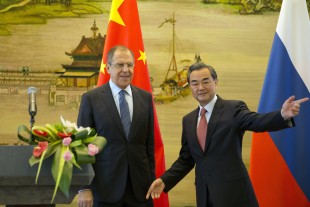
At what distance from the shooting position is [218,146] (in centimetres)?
260

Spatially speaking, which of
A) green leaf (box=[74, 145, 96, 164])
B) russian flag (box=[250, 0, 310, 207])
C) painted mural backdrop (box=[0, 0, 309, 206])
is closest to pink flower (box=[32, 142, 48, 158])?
green leaf (box=[74, 145, 96, 164])

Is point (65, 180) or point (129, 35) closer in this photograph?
point (65, 180)

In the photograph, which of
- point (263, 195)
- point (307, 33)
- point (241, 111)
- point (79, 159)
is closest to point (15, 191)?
point (79, 159)

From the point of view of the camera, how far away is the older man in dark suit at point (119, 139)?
8.57ft

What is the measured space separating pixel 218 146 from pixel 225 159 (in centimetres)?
8

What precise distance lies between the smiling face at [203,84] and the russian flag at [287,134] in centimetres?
105

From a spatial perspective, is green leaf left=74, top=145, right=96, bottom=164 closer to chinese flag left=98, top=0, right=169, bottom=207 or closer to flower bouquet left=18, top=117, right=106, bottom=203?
flower bouquet left=18, top=117, right=106, bottom=203

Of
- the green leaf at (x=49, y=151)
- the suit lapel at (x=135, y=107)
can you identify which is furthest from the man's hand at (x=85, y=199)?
the green leaf at (x=49, y=151)

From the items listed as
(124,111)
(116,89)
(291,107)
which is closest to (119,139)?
(124,111)

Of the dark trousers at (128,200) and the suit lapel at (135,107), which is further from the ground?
the suit lapel at (135,107)

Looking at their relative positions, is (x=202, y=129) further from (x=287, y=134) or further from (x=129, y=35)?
(x=129, y=35)

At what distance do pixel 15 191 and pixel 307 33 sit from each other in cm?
279

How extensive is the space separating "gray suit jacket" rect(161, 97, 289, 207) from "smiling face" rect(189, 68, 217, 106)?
101 mm

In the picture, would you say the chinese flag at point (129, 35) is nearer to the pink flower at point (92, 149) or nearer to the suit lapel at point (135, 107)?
the suit lapel at point (135, 107)
